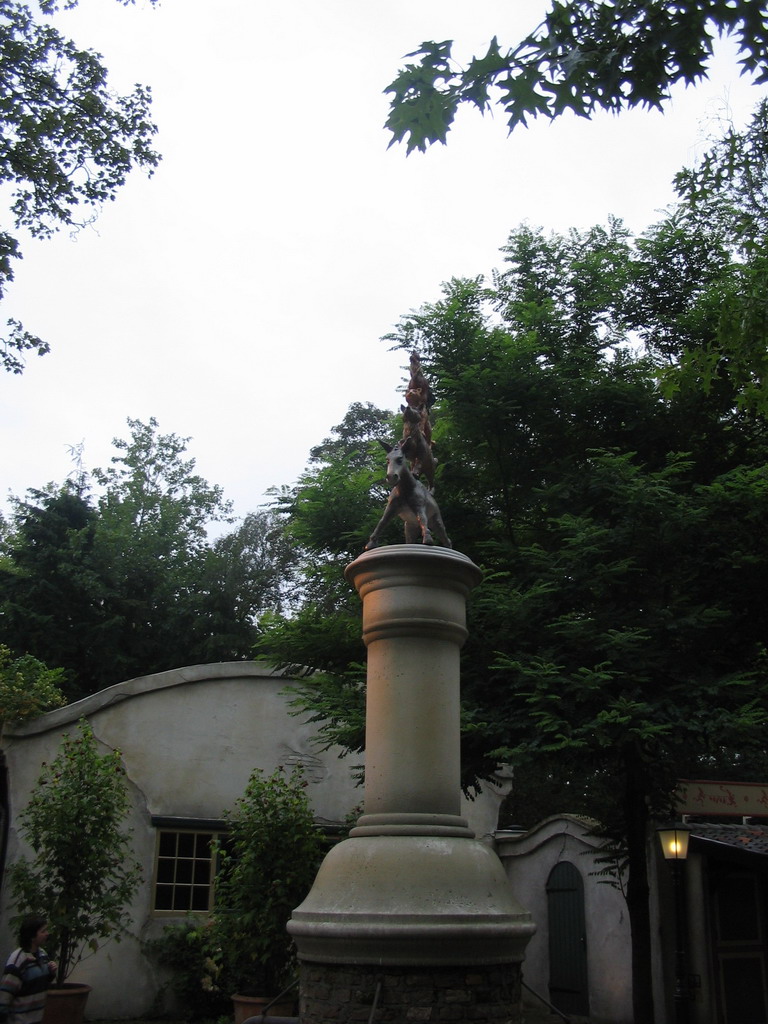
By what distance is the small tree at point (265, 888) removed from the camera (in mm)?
10195

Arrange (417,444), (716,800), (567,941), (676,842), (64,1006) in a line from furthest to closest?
1. (567,941)
2. (716,800)
3. (676,842)
4. (64,1006)
5. (417,444)

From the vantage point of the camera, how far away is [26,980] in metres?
6.20

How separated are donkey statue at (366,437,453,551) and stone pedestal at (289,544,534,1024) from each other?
55 cm

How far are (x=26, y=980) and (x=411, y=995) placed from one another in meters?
2.54

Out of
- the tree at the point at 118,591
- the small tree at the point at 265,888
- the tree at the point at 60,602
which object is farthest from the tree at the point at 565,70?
the tree at the point at 60,602

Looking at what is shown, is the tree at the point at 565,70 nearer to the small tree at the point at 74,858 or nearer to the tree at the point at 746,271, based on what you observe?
the tree at the point at 746,271

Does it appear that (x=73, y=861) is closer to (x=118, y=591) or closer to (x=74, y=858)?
(x=74, y=858)

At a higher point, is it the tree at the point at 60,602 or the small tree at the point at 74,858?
the tree at the point at 60,602

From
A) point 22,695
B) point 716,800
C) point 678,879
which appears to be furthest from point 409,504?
point 22,695

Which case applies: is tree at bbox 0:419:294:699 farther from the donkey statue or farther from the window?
the donkey statue

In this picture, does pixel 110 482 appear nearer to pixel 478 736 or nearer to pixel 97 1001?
pixel 97 1001

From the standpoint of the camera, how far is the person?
6.07 m

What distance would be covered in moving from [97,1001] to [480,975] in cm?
844

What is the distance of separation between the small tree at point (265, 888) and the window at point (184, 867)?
2.41 m
